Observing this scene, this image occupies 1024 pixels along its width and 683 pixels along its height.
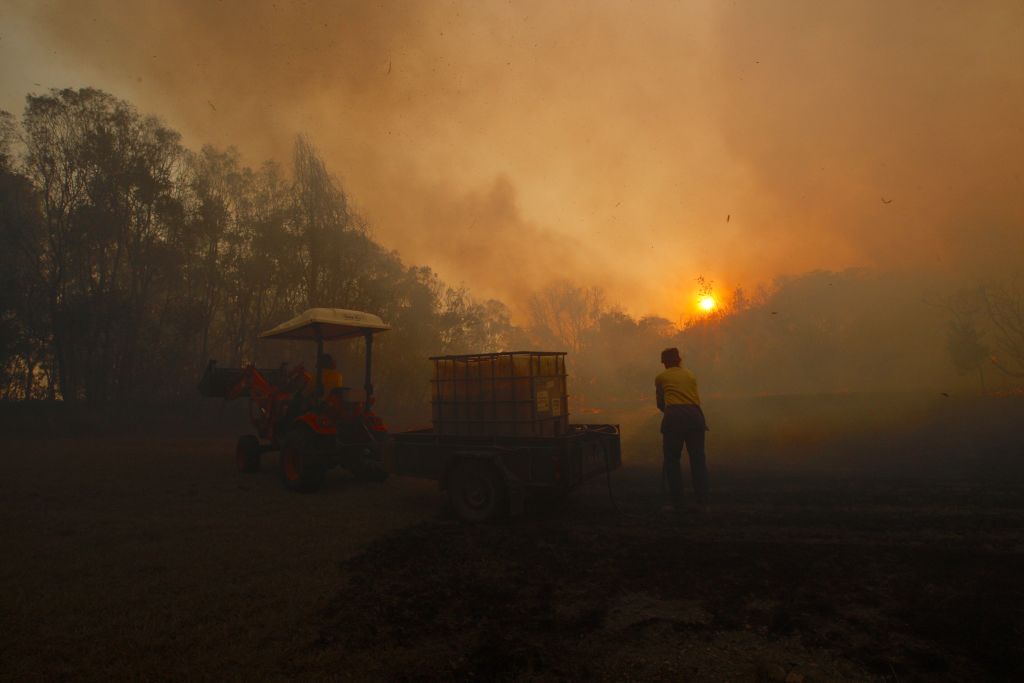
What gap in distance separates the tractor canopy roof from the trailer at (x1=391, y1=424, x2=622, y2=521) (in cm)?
290

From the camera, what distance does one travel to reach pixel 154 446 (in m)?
17.7

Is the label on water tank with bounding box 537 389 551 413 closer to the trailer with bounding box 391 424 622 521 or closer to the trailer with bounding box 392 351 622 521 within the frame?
the trailer with bounding box 392 351 622 521

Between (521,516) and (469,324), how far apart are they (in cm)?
2669

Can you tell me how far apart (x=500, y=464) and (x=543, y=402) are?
3.44 ft

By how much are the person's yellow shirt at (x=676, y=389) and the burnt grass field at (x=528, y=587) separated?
146 cm

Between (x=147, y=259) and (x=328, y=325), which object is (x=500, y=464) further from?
(x=147, y=259)

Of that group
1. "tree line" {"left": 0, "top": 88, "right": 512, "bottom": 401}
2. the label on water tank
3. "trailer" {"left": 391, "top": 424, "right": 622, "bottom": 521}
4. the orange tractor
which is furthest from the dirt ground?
"tree line" {"left": 0, "top": 88, "right": 512, "bottom": 401}

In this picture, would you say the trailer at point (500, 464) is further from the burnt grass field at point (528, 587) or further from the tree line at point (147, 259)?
the tree line at point (147, 259)

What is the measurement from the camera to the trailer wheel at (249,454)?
11.5 m

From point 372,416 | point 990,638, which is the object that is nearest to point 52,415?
point 372,416

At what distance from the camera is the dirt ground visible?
137 inches

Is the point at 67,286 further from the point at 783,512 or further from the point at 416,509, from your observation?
the point at 783,512

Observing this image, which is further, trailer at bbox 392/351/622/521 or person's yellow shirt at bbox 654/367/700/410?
person's yellow shirt at bbox 654/367/700/410

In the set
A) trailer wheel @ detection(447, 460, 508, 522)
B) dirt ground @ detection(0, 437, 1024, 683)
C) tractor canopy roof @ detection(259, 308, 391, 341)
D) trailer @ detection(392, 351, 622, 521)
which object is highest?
tractor canopy roof @ detection(259, 308, 391, 341)
